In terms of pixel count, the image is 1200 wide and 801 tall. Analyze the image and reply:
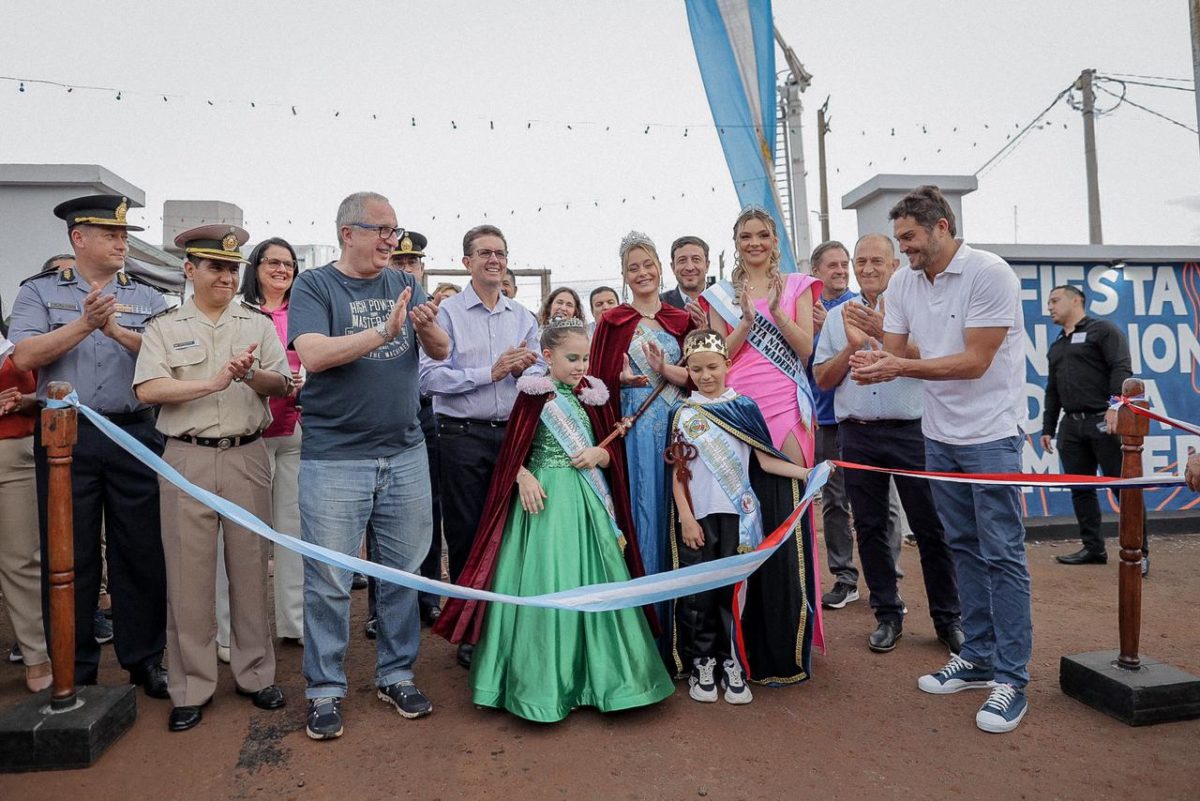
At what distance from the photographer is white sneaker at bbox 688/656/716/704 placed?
3.29 m

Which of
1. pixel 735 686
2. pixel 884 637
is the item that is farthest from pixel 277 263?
pixel 884 637

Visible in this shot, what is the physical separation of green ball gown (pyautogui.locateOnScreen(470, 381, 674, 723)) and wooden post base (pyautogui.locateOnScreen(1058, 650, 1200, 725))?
1.77m

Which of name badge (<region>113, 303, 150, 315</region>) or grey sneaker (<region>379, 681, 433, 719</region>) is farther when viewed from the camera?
name badge (<region>113, 303, 150, 315</region>)

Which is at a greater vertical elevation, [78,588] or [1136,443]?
[1136,443]

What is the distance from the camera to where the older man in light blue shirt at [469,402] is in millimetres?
3850

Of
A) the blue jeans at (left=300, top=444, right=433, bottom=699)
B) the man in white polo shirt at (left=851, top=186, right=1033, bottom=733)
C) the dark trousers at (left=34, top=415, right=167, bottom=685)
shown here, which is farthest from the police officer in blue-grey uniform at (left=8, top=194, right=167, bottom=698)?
the man in white polo shirt at (left=851, top=186, right=1033, bottom=733)

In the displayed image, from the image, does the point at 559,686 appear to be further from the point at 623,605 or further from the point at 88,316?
the point at 88,316

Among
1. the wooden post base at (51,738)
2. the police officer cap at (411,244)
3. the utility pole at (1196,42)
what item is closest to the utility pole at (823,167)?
the utility pole at (1196,42)

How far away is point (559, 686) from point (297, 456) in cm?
207

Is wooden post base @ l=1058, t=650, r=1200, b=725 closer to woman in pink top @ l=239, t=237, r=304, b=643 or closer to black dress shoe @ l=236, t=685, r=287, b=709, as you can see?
black dress shoe @ l=236, t=685, r=287, b=709

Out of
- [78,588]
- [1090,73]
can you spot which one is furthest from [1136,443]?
[1090,73]

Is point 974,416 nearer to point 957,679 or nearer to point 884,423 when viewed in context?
point 884,423

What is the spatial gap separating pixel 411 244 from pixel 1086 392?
502 cm

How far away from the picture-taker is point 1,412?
3.48m
